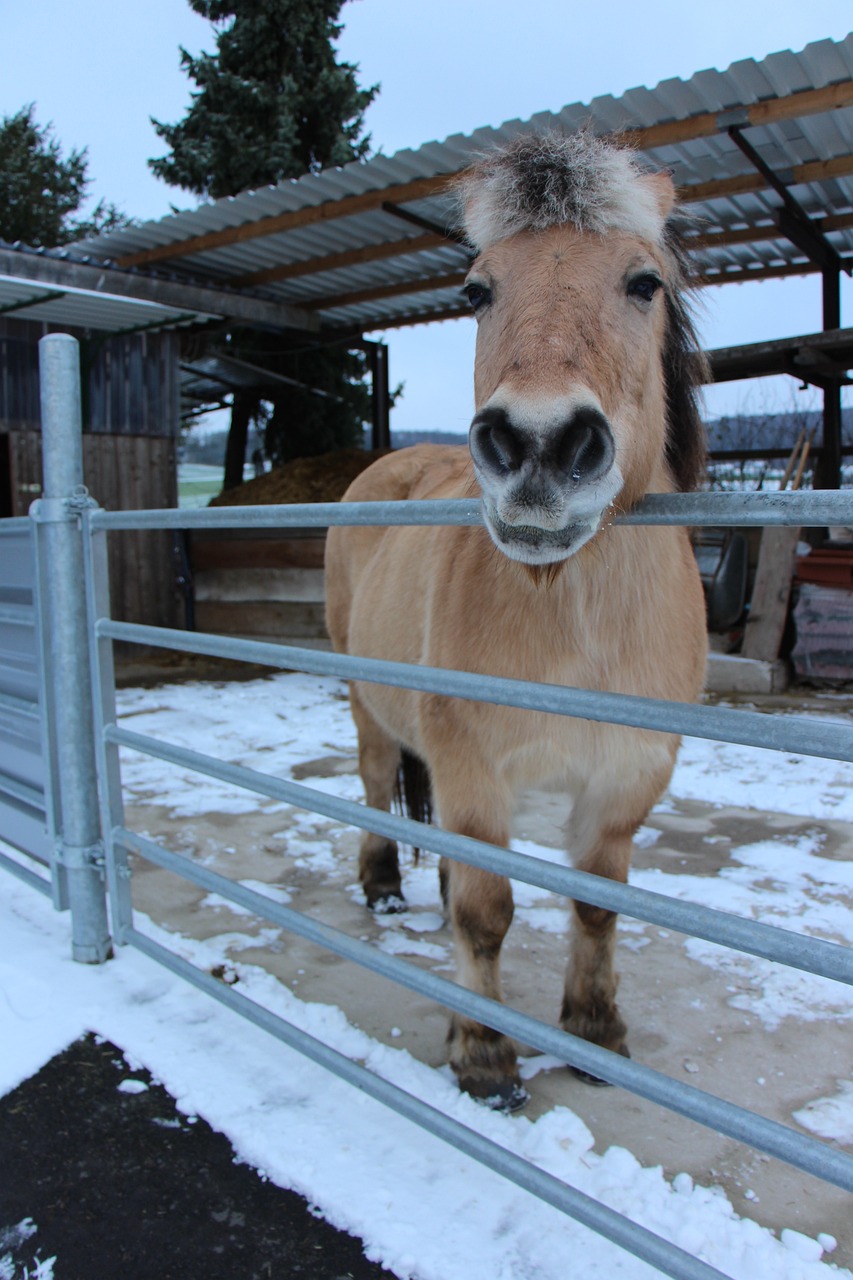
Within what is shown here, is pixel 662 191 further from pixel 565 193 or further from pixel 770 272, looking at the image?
pixel 770 272

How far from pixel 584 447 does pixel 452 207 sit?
4.57 feet

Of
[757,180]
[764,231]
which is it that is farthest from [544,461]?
[764,231]

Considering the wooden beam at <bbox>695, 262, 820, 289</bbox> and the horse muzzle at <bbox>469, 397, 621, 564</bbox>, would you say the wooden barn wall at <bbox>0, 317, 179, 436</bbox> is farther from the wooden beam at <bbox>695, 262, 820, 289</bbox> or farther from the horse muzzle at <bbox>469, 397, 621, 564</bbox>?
the horse muzzle at <bbox>469, 397, 621, 564</bbox>

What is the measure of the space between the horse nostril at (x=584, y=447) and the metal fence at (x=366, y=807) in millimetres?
155

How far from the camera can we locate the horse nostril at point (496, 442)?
126 centimetres

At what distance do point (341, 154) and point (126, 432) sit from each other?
524 centimetres

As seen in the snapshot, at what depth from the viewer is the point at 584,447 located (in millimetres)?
1271

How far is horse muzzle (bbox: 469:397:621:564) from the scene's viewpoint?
1.25m

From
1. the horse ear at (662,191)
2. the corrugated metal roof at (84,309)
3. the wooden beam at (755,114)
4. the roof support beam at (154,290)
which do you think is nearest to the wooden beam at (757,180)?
the wooden beam at (755,114)

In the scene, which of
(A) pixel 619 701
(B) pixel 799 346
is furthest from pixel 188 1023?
(B) pixel 799 346

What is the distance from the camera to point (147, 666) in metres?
8.87

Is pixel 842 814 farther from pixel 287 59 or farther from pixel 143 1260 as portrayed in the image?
pixel 287 59

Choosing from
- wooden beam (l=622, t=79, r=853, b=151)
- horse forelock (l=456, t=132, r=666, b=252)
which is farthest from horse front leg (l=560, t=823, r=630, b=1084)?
wooden beam (l=622, t=79, r=853, b=151)

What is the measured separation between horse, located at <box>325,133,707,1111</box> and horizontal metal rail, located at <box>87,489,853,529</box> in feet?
0.28
